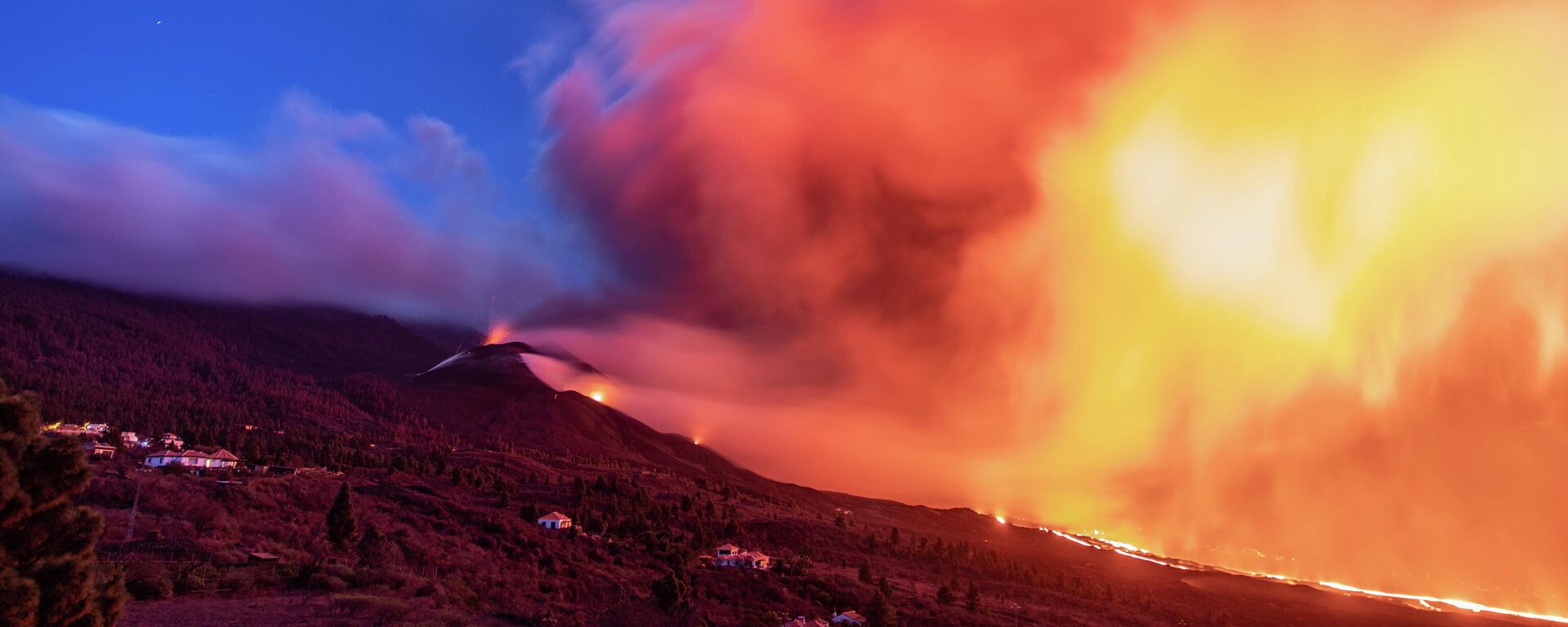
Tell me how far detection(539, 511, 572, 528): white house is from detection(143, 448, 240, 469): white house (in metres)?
41.5

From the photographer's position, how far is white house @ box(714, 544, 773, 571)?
315ft

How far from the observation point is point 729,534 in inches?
4759

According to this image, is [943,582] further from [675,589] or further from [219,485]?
[219,485]

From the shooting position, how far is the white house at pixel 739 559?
315 ft

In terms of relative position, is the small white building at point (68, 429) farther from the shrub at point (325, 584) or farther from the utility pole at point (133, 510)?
the shrub at point (325, 584)

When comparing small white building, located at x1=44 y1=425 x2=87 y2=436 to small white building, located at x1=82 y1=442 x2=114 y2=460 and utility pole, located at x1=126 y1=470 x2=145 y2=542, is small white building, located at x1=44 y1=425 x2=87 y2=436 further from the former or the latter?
utility pole, located at x1=126 y1=470 x2=145 y2=542

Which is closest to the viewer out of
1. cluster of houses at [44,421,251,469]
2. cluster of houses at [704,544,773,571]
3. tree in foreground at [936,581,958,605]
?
cluster of houses at [704,544,773,571]

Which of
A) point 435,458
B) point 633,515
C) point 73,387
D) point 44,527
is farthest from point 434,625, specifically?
point 73,387

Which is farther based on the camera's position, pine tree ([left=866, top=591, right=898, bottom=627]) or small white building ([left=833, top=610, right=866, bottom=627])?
small white building ([left=833, top=610, right=866, bottom=627])

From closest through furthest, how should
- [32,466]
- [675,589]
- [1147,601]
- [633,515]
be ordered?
[32,466], [675,589], [633,515], [1147,601]

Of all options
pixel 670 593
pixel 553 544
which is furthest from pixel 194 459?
pixel 670 593

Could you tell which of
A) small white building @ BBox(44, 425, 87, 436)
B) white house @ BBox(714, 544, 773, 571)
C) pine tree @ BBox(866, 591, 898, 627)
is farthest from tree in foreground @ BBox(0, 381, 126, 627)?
small white building @ BBox(44, 425, 87, 436)

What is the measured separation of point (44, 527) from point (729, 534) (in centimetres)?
10157

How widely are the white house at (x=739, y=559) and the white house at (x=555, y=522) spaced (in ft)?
62.5
